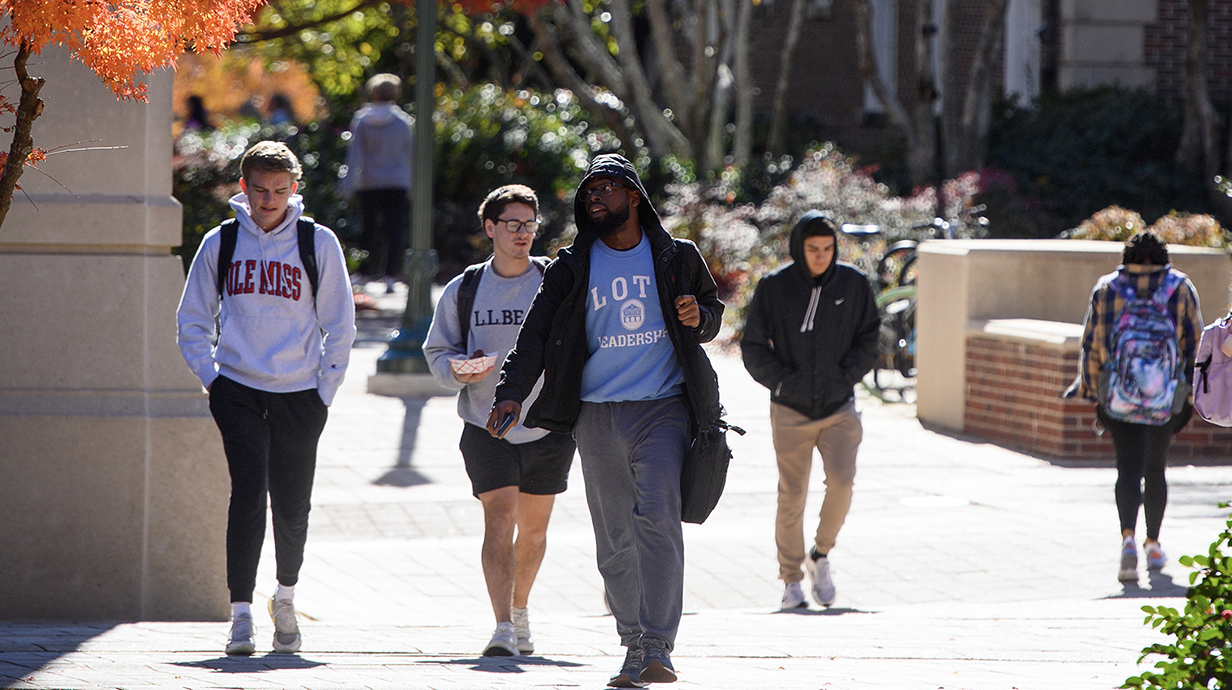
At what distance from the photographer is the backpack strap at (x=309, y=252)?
5.85 metres

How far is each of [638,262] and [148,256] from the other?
2.37 metres

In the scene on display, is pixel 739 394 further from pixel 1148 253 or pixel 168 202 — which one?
pixel 168 202

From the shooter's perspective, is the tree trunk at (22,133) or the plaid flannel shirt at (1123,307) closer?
the tree trunk at (22,133)

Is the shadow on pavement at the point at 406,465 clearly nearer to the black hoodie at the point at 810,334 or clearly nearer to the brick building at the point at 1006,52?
the black hoodie at the point at 810,334

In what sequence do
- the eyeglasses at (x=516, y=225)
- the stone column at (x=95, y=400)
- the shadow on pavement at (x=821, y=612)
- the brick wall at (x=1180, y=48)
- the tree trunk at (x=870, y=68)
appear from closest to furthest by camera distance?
the eyeglasses at (x=516, y=225) → the stone column at (x=95, y=400) → the shadow on pavement at (x=821, y=612) → the tree trunk at (x=870, y=68) → the brick wall at (x=1180, y=48)

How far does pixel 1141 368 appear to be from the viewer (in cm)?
743

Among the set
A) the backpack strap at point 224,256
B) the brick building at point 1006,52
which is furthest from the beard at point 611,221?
the brick building at point 1006,52

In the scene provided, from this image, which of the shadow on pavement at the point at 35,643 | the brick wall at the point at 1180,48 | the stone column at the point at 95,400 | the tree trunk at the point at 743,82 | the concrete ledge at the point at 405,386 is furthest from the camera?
the brick wall at the point at 1180,48

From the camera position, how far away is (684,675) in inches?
207

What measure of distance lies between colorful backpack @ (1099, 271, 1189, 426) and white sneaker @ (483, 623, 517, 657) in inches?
134

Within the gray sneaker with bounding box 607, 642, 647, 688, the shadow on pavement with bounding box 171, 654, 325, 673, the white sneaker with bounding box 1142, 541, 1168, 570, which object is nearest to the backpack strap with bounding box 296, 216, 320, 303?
the shadow on pavement with bounding box 171, 654, 325, 673

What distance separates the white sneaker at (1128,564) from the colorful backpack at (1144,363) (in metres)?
0.62

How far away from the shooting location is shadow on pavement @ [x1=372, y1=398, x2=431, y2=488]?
9.37 meters

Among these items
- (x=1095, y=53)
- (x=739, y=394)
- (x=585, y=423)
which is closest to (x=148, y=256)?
(x=585, y=423)
